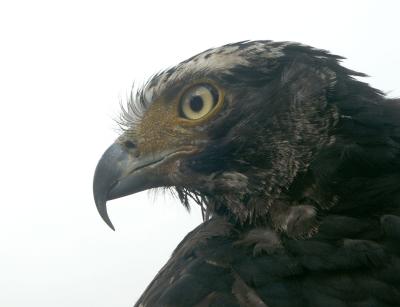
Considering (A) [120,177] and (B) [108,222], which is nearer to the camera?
(A) [120,177]

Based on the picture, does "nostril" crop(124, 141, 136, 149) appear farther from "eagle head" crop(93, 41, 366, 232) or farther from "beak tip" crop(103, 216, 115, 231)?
"beak tip" crop(103, 216, 115, 231)

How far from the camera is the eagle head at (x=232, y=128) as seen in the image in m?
3.41

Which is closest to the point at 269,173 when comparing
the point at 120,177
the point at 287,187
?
the point at 287,187

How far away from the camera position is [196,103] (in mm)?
3693

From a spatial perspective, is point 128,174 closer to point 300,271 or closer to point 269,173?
point 269,173

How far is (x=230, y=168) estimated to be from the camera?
3586 millimetres

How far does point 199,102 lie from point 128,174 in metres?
0.65

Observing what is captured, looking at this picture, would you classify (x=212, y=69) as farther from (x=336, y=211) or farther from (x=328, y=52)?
(x=336, y=211)

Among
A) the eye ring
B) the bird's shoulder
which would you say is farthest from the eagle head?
the bird's shoulder

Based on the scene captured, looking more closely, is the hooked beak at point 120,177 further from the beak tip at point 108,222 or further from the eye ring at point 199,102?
the eye ring at point 199,102

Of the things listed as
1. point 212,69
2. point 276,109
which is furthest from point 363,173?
point 212,69

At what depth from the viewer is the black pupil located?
3660 mm

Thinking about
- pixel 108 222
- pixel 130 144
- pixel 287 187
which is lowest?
pixel 108 222

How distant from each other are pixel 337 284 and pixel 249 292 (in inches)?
15.7
